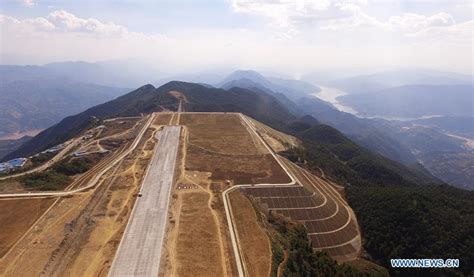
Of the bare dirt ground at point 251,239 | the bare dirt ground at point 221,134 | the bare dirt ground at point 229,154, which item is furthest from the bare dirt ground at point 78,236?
the bare dirt ground at point 221,134

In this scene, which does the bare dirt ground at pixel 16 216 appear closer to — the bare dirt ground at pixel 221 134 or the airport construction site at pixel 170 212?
the airport construction site at pixel 170 212

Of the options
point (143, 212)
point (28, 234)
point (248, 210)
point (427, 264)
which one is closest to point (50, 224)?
point (28, 234)

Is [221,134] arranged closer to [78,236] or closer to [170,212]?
[170,212]

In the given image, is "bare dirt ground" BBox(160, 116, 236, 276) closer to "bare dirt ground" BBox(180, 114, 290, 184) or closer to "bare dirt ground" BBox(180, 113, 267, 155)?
"bare dirt ground" BBox(180, 114, 290, 184)

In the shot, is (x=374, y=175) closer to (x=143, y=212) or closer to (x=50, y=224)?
(x=143, y=212)

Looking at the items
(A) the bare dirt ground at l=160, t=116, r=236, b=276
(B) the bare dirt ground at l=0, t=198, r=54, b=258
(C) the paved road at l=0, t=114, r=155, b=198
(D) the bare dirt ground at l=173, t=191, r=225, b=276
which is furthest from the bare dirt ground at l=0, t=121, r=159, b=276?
(D) the bare dirt ground at l=173, t=191, r=225, b=276

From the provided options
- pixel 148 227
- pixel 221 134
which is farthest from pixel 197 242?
pixel 221 134

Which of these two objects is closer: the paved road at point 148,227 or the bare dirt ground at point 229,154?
the paved road at point 148,227
